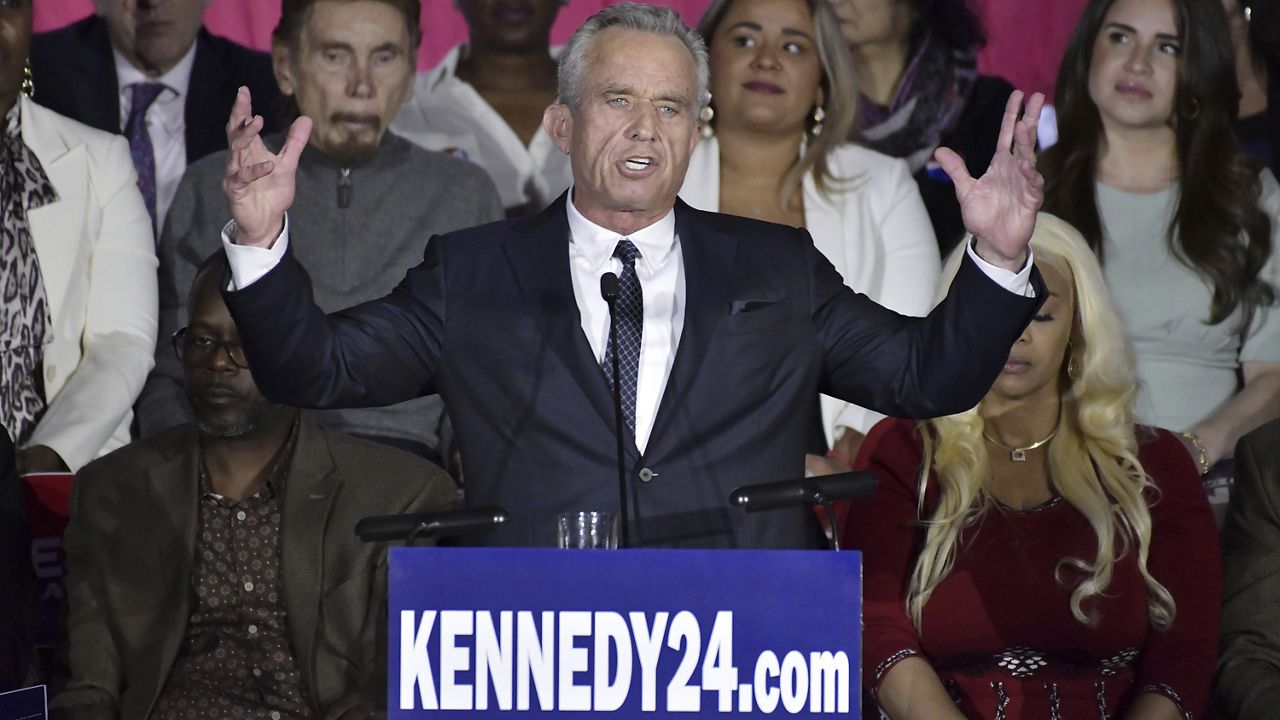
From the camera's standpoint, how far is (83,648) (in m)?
3.47

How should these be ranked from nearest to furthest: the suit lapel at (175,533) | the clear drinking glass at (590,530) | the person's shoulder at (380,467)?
the clear drinking glass at (590,530) < the suit lapel at (175,533) < the person's shoulder at (380,467)

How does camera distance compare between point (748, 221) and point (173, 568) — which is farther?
point (173, 568)

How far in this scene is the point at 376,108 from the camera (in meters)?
4.45

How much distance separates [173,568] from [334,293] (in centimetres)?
98

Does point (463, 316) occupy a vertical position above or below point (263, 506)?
above

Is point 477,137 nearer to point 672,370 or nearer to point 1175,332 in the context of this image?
point 1175,332

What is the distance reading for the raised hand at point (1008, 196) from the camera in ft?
7.43

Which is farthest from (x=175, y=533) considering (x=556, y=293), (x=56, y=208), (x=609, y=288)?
(x=609, y=288)

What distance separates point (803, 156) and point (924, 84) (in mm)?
542

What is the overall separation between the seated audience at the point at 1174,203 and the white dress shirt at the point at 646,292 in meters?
2.05

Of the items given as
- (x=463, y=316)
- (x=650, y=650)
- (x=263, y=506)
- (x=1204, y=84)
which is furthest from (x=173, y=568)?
(x=1204, y=84)

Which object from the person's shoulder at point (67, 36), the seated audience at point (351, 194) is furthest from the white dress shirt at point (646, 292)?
the person's shoulder at point (67, 36)

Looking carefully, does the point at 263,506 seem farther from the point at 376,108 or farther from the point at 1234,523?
the point at 1234,523

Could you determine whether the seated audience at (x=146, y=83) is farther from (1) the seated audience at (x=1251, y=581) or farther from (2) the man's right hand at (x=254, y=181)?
(1) the seated audience at (x=1251, y=581)
